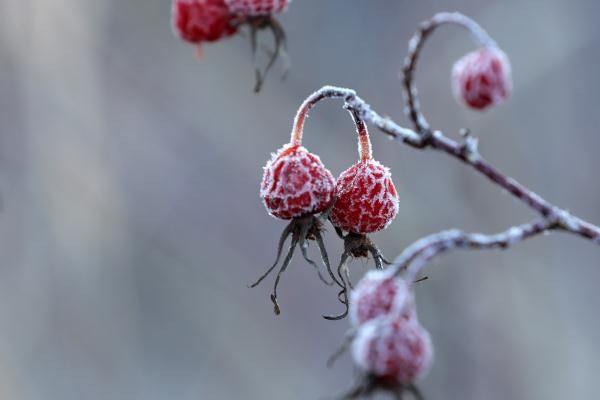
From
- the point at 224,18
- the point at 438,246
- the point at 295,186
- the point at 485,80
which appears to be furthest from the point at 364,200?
the point at 224,18

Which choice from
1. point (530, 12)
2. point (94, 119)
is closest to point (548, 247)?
point (530, 12)

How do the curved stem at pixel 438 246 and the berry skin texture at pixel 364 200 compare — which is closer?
the curved stem at pixel 438 246

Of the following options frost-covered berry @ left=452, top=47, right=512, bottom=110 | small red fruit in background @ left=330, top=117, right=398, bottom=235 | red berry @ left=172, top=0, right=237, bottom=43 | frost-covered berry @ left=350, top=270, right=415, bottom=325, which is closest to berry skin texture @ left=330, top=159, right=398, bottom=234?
small red fruit in background @ left=330, top=117, right=398, bottom=235

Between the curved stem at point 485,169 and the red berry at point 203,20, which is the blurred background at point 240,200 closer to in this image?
the red berry at point 203,20

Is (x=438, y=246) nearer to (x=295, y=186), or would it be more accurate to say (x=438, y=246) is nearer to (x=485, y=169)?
(x=485, y=169)

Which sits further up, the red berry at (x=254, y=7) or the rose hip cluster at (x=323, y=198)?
the red berry at (x=254, y=7)

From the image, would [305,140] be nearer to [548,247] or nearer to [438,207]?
[438,207]

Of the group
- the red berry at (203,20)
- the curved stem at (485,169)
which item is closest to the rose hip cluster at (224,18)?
the red berry at (203,20)
